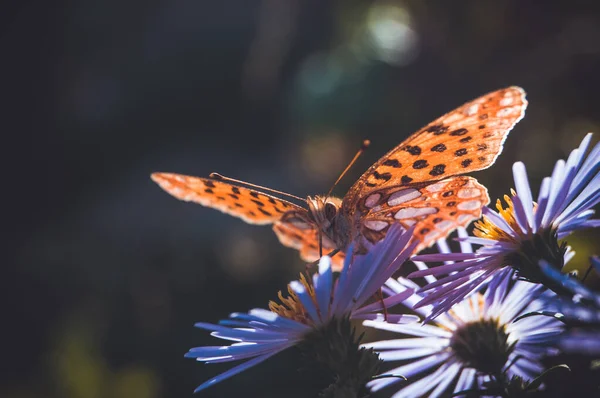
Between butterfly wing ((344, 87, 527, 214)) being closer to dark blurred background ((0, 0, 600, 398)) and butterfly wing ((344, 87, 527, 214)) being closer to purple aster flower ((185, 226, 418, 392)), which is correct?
purple aster flower ((185, 226, 418, 392))

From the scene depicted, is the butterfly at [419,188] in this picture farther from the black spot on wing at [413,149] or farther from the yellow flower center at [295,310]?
the yellow flower center at [295,310]

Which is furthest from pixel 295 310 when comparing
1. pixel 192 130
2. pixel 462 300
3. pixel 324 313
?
pixel 192 130

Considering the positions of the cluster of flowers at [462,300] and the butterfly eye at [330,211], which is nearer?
the cluster of flowers at [462,300]

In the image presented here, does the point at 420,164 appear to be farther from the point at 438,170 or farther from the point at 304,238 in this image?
the point at 304,238

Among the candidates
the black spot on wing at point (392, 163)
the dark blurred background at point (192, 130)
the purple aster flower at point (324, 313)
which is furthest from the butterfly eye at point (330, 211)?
the dark blurred background at point (192, 130)

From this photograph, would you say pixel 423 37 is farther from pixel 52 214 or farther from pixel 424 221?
pixel 52 214

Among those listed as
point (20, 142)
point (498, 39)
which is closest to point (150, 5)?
point (20, 142)
